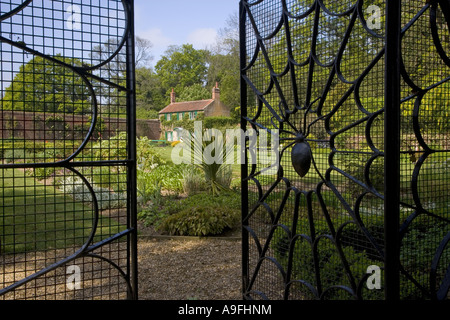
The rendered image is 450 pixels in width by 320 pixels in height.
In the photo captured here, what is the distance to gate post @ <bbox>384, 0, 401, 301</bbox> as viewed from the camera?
4.47ft

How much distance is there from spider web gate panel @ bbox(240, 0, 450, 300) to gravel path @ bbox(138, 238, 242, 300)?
35.5 inches

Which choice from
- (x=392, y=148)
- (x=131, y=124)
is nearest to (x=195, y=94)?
(x=131, y=124)

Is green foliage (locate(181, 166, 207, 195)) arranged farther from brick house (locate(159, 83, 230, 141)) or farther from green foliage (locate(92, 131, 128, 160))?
brick house (locate(159, 83, 230, 141))

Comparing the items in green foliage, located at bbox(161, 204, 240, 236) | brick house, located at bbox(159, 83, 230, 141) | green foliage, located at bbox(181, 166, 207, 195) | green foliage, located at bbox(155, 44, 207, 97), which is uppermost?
green foliage, located at bbox(155, 44, 207, 97)

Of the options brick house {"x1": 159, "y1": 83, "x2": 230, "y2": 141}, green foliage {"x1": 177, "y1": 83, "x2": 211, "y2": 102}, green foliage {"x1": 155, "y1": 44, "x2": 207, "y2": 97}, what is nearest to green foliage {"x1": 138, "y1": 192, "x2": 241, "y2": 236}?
brick house {"x1": 159, "y1": 83, "x2": 230, "y2": 141}

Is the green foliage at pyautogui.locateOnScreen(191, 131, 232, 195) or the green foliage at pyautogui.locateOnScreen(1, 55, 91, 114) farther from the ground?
the green foliage at pyautogui.locateOnScreen(1, 55, 91, 114)

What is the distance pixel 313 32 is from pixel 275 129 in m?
0.61

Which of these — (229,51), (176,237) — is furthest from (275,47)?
(229,51)

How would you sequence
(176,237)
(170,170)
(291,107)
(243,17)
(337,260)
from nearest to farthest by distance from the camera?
(291,107) → (243,17) → (337,260) → (176,237) → (170,170)

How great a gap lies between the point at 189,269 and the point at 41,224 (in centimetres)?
306

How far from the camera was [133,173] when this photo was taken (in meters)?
2.22

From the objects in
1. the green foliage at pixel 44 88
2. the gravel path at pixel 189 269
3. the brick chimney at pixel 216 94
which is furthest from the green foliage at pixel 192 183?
the brick chimney at pixel 216 94

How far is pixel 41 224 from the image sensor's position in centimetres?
573
